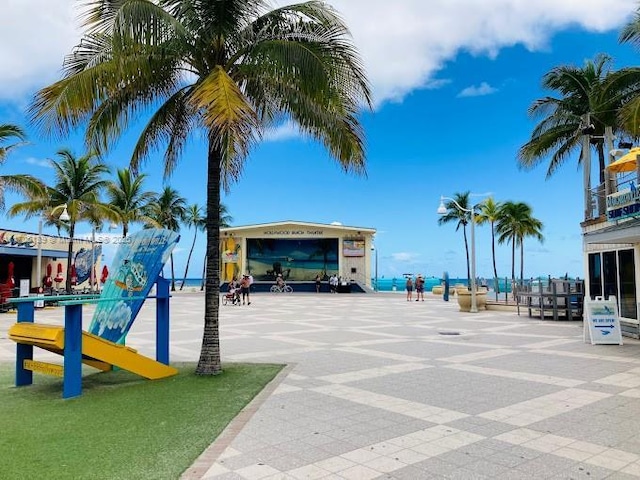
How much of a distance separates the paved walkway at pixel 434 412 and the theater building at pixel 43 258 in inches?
673

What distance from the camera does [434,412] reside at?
19.3 feet

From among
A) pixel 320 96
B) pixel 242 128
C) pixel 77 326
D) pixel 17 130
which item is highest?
pixel 17 130

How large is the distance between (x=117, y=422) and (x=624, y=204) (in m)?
10.7

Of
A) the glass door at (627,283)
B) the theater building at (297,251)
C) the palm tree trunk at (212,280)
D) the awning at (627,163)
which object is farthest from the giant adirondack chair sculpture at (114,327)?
the theater building at (297,251)

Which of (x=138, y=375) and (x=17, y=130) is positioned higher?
(x=17, y=130)

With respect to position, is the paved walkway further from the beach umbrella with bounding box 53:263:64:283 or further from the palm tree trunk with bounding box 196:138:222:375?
the beach umbrella with bounding box 53:263:64:283

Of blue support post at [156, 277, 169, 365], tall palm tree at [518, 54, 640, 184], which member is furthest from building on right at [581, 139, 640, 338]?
blue support post at [156, 277, 169, 365]

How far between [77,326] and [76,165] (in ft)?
79.5

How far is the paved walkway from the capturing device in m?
4.26

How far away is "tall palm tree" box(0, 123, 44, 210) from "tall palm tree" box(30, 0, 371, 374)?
48.6 ft

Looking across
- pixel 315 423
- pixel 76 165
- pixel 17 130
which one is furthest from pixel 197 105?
pixel 76 165

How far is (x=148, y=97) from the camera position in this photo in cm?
855

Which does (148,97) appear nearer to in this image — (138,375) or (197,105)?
(197,105)

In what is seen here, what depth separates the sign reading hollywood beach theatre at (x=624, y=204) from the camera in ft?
34.4
